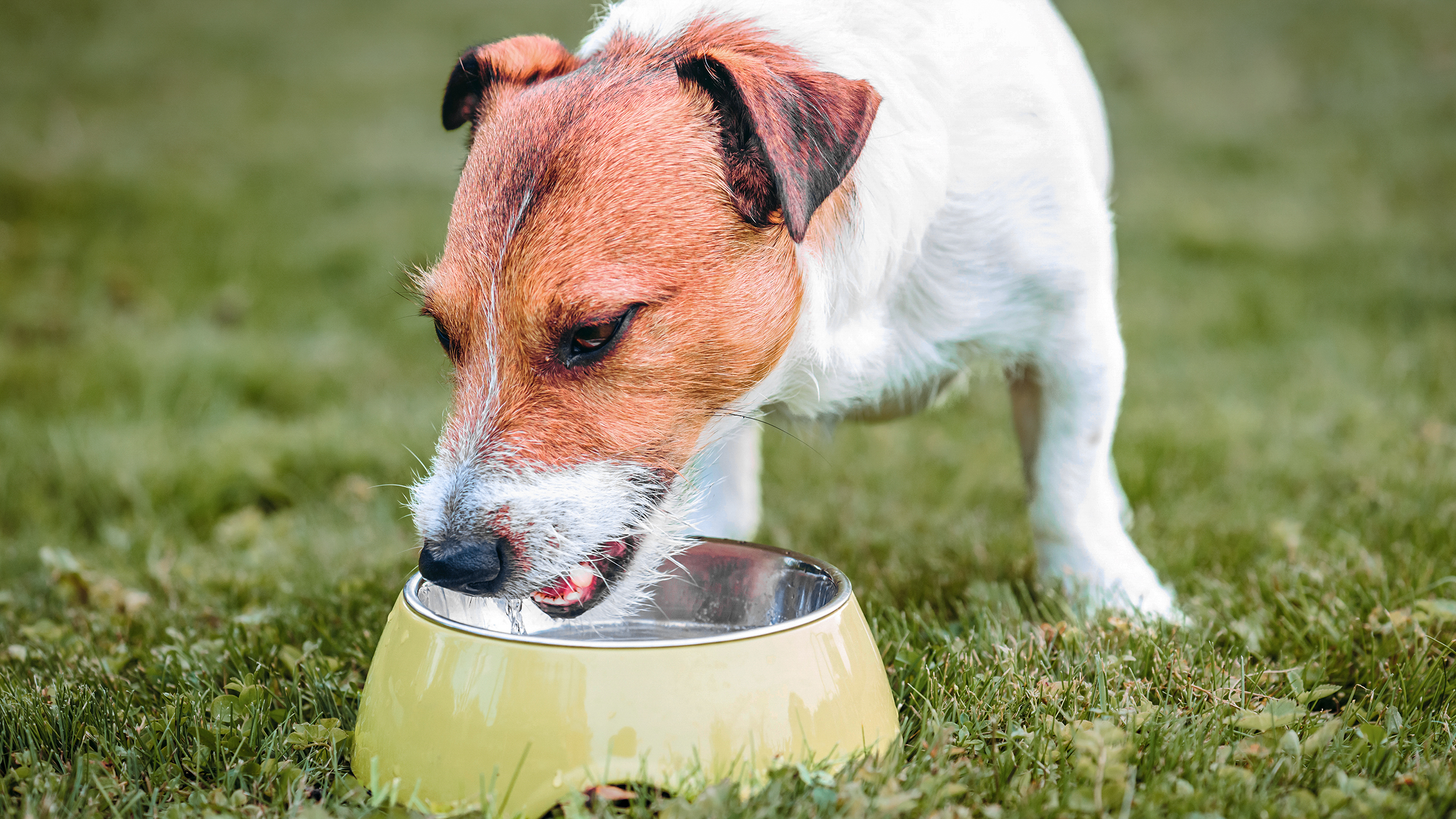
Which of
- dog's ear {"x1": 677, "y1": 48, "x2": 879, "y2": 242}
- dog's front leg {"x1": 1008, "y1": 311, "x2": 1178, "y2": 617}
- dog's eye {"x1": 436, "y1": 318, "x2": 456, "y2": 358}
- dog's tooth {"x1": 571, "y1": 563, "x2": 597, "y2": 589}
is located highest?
dog's ear {"x1": 677, "y1": 48, "x2": 879, "y2": 242}

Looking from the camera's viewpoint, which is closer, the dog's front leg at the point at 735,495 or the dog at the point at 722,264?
the dog at the point at 722,264

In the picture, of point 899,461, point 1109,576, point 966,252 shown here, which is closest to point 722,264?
point 966,252

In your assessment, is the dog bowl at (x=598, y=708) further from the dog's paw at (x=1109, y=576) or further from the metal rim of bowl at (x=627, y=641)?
the dog's paw at (x=1109, y=576)

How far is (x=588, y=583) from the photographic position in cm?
193

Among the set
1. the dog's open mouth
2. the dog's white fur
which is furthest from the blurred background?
the dog's open mouth

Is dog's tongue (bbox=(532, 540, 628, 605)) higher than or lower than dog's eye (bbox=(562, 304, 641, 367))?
lower

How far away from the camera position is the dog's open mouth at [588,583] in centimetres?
189

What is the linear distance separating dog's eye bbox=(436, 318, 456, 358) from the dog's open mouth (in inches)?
16.1

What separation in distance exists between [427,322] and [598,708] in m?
3.86

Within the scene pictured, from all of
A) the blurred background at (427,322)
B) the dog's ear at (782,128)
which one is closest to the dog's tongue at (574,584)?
the blurred background at (427,322)

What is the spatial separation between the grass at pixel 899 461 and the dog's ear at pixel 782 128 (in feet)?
2.51

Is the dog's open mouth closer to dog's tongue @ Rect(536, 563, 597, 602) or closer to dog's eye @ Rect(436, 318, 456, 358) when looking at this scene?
dog's tongue @ Rect(536, 563, 597, 602)

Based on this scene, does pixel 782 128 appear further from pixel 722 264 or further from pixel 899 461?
pixel 899 461

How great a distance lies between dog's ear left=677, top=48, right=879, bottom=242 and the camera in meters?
1.81
